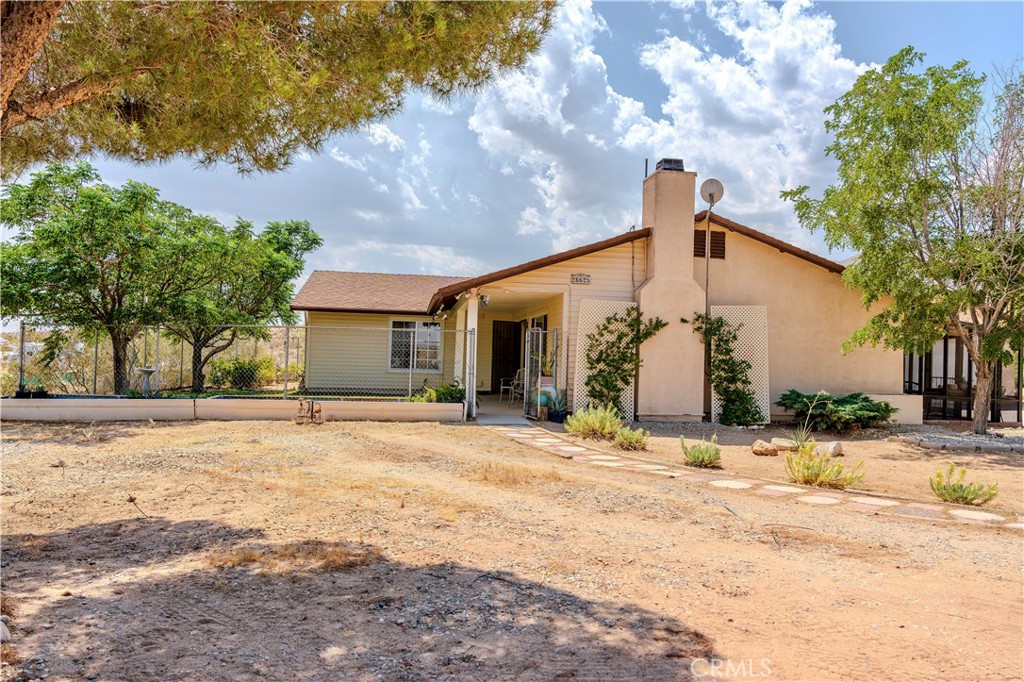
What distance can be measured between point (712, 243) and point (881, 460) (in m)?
6.38

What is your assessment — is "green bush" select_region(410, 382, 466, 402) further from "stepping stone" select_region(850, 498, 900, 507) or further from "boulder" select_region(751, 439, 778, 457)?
"stepping stone" select_region(850, 498, 900, 507)

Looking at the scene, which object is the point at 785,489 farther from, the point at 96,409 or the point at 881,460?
the point at 96,409

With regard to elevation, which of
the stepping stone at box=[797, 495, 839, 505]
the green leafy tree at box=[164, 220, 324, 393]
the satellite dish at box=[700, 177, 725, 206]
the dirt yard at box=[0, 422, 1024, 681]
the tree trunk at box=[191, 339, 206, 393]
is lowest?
the stepping stone at box=[797, 495, 839, 505]

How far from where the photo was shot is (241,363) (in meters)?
19.0

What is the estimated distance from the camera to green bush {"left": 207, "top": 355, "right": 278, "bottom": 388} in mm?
18875

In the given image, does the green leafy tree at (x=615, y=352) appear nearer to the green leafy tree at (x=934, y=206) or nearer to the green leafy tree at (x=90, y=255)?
the green leafy tree at (x=934, y=206)

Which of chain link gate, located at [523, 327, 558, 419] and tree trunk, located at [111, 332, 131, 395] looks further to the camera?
tree trunk, located at [111, 332, 131, 395]

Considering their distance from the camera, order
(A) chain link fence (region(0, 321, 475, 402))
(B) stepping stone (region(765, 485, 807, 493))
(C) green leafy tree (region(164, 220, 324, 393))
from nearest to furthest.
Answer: (B) stepping stone (region(765, 485, 807, 493)) < (A) chain link fence (region(0, 321, 475, 402)) < (C) green leafy tree (region(164, 220, 324, 393))

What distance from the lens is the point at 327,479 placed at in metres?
7.09

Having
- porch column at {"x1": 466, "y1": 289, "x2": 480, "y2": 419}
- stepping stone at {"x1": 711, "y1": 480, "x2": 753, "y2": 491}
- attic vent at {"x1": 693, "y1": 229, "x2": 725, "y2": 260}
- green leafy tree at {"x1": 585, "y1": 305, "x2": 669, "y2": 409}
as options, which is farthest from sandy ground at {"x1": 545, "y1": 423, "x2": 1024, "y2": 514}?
attic vent at {"x1": 693, "y1": 229, "x2": 725, "y2": 260}

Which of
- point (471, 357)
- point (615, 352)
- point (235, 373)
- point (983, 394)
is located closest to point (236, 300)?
point (235, 373)

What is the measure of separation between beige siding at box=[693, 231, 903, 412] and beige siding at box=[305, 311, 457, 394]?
9.12 meters

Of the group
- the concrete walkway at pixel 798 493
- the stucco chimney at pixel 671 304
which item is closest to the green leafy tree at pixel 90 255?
the concrete walkway at pixel 798 493

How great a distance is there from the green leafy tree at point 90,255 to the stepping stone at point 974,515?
1507 cm
